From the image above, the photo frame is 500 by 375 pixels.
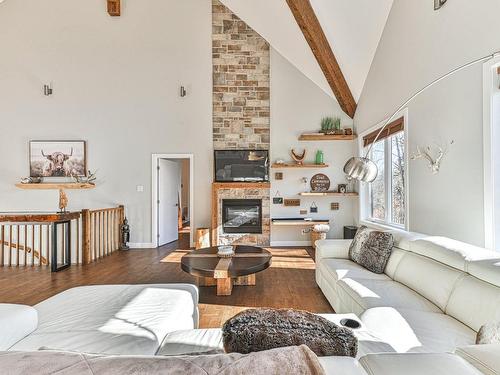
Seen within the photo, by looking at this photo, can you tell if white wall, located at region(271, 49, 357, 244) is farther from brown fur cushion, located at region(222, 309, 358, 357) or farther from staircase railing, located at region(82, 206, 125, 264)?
brown fur cushion, located at region(222, 309, 358, 357)

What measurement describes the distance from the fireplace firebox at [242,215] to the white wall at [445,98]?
3.03m

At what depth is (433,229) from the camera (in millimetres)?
3127

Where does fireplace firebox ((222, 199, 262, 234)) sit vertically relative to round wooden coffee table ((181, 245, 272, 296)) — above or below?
above

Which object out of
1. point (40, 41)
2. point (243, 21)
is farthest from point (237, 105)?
point (40, 41)

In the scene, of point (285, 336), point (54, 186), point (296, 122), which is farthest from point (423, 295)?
point (54, 186)

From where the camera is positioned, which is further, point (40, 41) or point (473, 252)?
point (40, 41)

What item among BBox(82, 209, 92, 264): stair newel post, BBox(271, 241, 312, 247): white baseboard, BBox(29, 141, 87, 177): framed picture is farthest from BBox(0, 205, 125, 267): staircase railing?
BBox(271, 241, 312, 247): white baseboard

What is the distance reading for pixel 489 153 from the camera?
91.1 inches

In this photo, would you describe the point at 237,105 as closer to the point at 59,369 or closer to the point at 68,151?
the point at 68,151

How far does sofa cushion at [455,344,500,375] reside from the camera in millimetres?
724

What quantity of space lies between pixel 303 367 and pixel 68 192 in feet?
21.7

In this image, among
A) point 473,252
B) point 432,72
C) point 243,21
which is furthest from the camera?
point 243,21

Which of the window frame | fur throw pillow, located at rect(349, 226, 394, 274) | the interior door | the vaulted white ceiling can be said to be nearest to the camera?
fur throw pillow, located at rect(349, 226, 394, 274)

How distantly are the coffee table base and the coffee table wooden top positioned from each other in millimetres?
192
